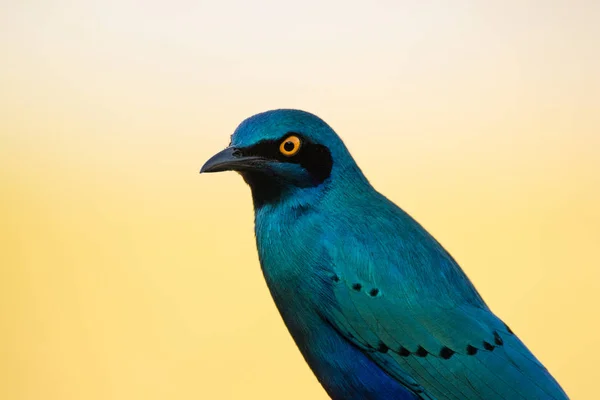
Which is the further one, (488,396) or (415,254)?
(415,254)

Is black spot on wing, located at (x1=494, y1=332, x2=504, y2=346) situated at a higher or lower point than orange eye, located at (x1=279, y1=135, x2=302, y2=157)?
lower

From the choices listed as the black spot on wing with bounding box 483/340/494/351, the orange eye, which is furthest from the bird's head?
the black spot on wing with bounding box 483/340/494/351

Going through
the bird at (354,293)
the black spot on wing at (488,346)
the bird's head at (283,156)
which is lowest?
the black spot on wing at (488,346)

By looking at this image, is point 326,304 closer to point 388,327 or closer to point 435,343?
point 388,327

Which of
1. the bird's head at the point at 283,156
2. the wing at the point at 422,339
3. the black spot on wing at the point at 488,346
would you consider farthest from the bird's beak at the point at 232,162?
the black spot on wing at the point at 488,346

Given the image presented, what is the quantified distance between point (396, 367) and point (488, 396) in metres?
0.22

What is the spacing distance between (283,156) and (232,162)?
13cm

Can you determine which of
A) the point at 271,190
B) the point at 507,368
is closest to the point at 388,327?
the point at 507,368

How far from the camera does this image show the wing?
5.53 feet

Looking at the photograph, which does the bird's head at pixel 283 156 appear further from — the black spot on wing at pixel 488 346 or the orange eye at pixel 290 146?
the black spot on wing at pixel 488 346

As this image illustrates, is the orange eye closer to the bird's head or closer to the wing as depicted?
the bird's head

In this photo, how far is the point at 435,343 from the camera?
5.62ft

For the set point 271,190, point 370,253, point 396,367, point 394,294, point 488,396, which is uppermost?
point 271,190

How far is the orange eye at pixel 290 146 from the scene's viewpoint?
1.74 m
